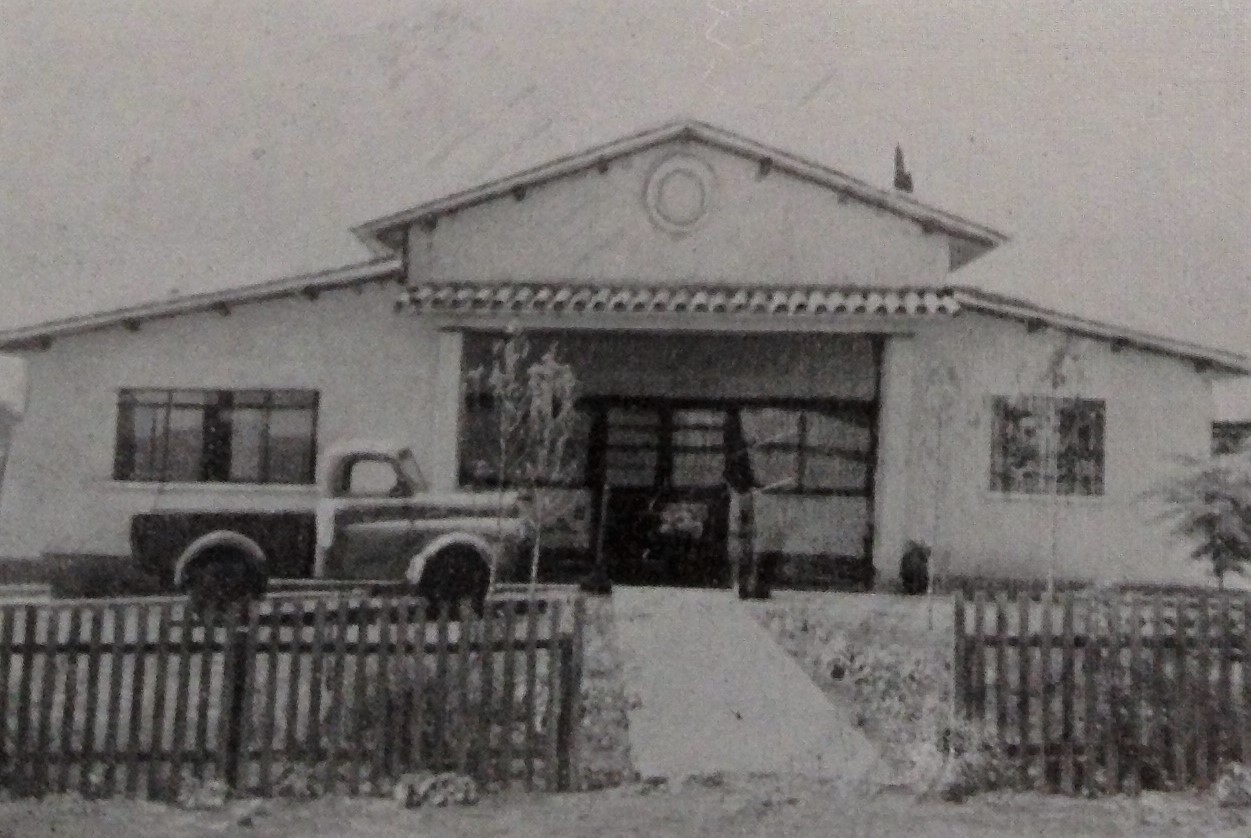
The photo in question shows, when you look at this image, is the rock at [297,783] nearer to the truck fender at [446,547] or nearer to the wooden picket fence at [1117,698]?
the truck fender at [446,547]

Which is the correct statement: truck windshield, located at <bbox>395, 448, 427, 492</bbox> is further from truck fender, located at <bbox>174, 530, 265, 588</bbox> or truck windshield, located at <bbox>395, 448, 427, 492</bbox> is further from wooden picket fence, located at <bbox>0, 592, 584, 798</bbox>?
wooden picket fence, located at <bbox>0, 592, 584, 798</bbox>

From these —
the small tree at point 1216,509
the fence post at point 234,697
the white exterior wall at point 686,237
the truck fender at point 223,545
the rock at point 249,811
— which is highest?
the white exterior wall at point 686,237

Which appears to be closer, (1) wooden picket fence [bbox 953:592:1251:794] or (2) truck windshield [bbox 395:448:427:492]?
(1) wooden picket fence [bbox 953:592:1251:794]

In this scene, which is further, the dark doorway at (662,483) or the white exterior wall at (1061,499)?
the dark doorway at (662,483)

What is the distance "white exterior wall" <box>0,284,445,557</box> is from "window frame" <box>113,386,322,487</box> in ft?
0.19

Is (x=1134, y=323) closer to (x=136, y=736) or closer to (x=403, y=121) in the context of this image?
(x=403, y=121)

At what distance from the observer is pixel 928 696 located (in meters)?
6.70

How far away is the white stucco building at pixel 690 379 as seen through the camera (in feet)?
25.3

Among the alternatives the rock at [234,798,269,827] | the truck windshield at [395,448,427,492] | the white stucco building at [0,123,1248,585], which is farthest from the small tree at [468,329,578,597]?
the rock at [234,798,269,827]

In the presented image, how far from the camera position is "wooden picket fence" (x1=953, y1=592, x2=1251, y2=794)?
6.02 metres

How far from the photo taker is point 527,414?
829 cm

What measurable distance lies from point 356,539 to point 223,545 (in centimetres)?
98

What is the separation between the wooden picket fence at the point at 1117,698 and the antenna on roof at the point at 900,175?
3554 millimetres

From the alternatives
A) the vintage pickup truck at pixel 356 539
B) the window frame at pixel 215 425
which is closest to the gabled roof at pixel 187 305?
the window frame at pixel 215 425
